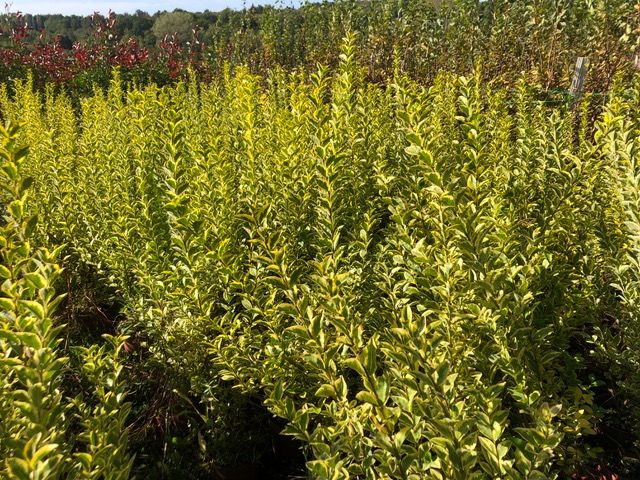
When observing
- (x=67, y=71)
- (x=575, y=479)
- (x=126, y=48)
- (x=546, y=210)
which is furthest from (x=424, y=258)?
(x=126, y=48)

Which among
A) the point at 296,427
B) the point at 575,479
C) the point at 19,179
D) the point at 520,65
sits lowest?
the point at 575,479

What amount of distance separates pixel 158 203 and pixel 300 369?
141cm

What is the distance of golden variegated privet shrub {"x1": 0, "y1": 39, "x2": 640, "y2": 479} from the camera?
4.00 feet

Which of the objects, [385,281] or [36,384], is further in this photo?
[385,281]

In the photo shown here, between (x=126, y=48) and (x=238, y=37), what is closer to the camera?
(x=126, y=48)

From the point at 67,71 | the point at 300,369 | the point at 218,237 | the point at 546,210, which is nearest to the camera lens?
the point at 300,369

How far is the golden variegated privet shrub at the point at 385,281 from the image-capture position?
1.22 meters

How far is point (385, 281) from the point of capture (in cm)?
207

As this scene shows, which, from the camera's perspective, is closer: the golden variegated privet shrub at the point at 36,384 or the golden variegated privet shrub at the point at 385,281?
the golden variegated privet shrub at the point at 36,384

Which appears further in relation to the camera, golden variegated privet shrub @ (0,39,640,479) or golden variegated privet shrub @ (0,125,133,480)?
golden variegated privet shrub @ (0,39,640,479)

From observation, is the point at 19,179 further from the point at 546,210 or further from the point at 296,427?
the point at 546,210

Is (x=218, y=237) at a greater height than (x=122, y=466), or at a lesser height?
greater

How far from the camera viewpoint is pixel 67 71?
11656mm

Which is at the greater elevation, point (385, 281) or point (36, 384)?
point (36, 384)
